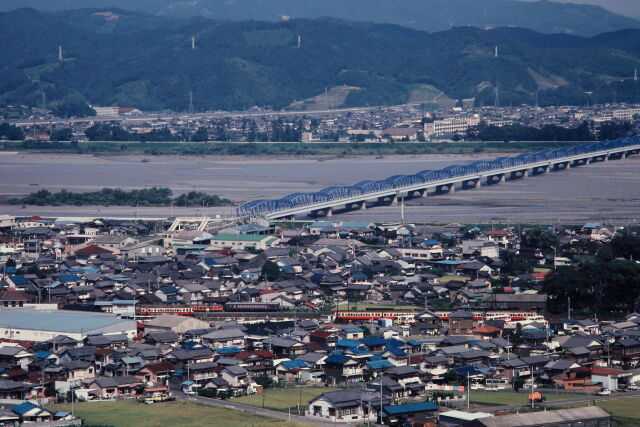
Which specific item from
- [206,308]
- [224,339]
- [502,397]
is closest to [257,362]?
[224,339]

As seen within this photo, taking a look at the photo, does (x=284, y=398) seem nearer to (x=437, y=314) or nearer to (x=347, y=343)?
(x=347, y=343)

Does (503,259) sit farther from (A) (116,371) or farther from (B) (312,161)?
(B) (312,161)

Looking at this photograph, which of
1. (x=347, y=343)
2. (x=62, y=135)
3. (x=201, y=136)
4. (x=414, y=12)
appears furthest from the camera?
(x=414, y=12)

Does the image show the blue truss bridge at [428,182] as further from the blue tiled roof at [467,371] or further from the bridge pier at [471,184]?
the blue tiled roof at [467,371]

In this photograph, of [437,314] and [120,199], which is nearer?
[437,314]

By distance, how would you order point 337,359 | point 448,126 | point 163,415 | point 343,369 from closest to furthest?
point 163,415, point 343,369, point 337,359, point 448,126

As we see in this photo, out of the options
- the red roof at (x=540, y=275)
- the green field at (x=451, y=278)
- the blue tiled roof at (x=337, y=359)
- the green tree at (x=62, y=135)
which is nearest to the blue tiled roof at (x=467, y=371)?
the blue tiled roof at (x=337, y=359)

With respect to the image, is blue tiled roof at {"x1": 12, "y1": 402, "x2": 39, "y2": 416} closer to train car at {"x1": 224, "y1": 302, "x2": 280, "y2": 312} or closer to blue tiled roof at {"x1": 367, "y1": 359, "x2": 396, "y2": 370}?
blue tiled roof at {"x1": 367, "y1": 359, "x2": 396, "y2": 370}
